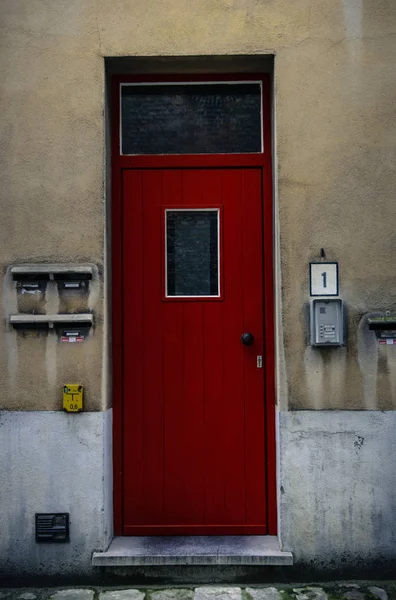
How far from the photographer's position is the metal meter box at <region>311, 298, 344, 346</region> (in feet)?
14.1

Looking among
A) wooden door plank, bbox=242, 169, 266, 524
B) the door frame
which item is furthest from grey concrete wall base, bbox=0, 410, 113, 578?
wooden door plank, bbox=242, 169, 266, 524

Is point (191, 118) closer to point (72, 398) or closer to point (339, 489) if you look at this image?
point (72, 398)

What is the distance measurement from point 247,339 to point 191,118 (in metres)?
1.60

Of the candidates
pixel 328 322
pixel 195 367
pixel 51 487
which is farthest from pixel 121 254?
pixel 51 487

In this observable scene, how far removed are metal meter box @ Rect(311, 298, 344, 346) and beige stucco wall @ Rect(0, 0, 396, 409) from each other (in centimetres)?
11

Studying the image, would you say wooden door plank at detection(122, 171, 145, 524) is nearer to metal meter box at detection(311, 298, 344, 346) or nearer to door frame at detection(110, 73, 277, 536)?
door frame at detection(110, 73, 277, 536)

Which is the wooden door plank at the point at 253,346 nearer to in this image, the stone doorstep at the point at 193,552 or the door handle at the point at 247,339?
the door handle at the point at 247,339

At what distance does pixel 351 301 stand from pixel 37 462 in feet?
7.57

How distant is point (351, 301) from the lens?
173 inches

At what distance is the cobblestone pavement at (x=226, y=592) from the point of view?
4086mm

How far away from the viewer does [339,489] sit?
14.2 feet

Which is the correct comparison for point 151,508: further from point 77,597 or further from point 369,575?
point 369,575

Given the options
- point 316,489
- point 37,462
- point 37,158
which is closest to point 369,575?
point 316,489

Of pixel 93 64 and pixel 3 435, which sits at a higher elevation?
pixel 93 64
